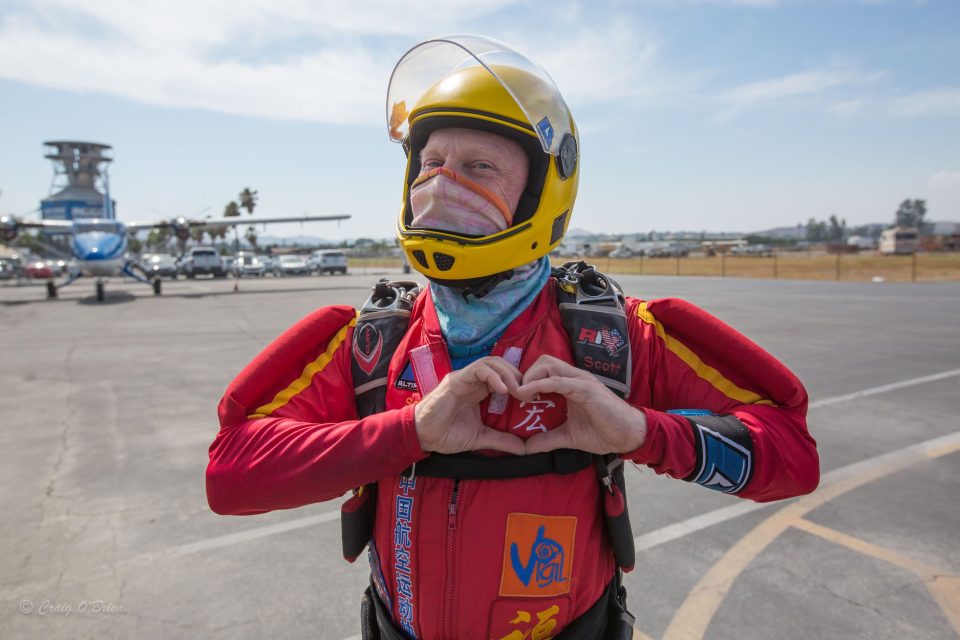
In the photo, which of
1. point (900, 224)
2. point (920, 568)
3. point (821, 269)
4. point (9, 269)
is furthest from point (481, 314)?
point (900, 224)

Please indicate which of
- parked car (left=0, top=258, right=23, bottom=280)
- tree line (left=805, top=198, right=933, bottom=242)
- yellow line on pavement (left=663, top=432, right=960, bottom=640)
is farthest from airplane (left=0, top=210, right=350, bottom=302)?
tree line (left=805, top=198, right=933, bottom=242)

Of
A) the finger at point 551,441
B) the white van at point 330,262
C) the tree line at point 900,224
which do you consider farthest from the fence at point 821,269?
the tree line at point 900,224

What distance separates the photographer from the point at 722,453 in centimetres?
133

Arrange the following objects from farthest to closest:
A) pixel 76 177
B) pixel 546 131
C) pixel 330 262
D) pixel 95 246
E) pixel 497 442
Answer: pixel 76 177 < pixel 330 262 < pixel 95 246 < pixel 546 131 < pixel 497 442

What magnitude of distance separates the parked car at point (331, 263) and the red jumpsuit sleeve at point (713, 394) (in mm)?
41990

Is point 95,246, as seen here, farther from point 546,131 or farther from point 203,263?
point 546,131

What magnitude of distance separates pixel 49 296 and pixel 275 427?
1073 inches

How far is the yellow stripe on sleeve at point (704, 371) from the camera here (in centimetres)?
145

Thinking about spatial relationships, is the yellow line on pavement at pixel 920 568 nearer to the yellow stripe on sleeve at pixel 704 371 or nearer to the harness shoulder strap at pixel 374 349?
the yellow stripe on sleeve at pixel 704 371

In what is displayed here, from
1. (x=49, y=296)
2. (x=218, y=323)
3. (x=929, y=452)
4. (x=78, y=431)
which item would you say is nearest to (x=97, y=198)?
(x=49, y=296)

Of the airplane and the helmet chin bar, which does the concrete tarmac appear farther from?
the airplane

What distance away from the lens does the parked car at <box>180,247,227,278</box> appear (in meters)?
38.2

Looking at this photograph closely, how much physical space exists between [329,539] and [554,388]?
3.18 m

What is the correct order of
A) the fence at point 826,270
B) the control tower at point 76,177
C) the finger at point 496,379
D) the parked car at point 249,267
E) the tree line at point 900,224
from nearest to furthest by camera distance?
the finger at point 496,379 → the fence at point 826,270 → the parked car at point 249,267 → the control tower at point 76,177 → the tree line at point 900,224
